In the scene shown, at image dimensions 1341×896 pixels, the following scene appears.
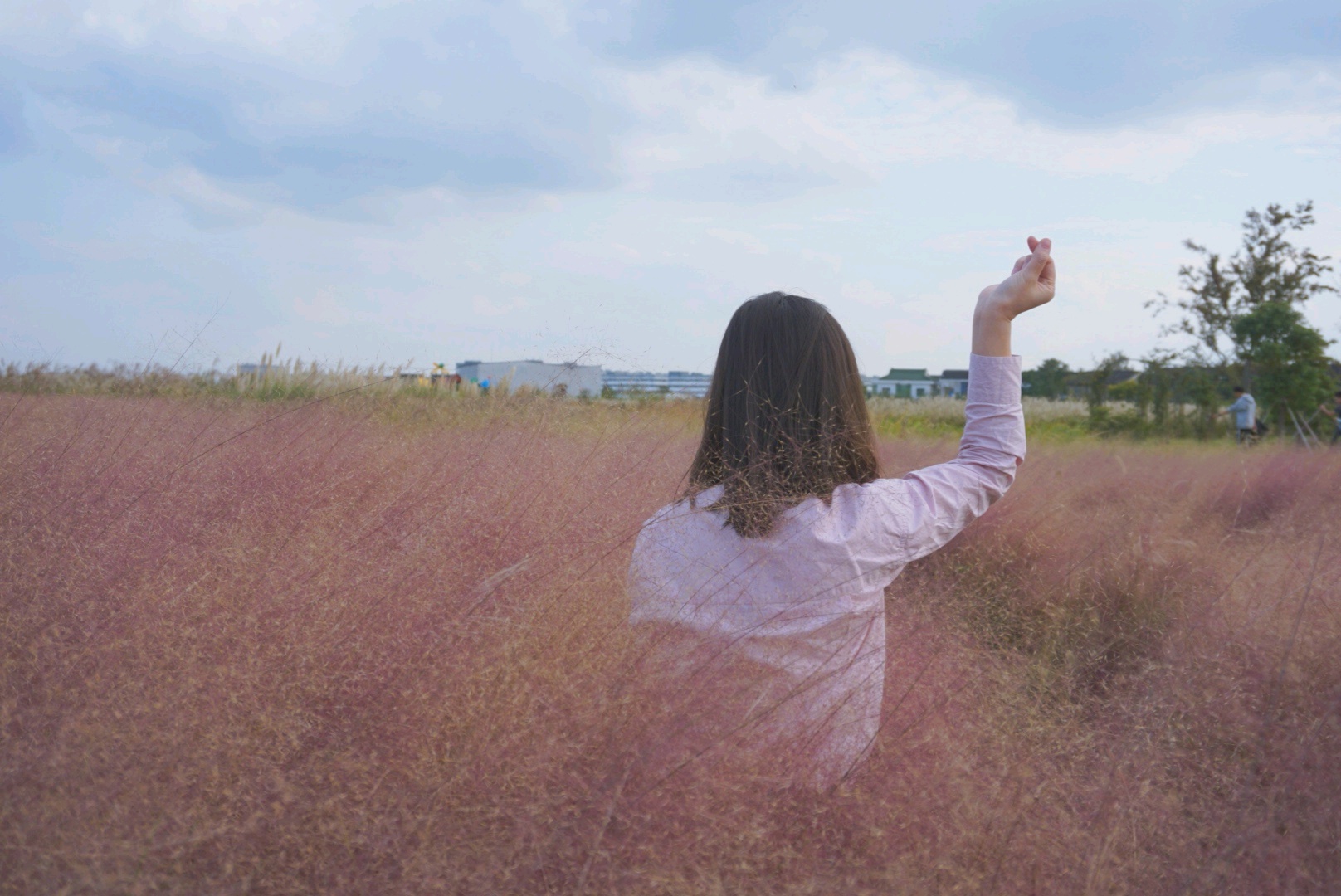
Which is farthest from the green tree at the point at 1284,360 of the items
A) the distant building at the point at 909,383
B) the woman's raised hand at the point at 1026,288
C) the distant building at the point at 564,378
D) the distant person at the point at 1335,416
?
the distant building at the point at 909,383

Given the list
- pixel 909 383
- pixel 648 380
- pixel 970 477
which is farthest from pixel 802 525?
pixel 909 383

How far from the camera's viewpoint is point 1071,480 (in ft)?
18.6

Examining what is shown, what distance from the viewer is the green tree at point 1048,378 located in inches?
1630

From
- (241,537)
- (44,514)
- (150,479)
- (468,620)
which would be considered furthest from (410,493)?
(468,620)

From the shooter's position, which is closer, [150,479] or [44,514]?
[44,514]

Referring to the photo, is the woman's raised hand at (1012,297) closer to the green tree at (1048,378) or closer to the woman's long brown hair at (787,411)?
the woman's long brown hair at (787,411)

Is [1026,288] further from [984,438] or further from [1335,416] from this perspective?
[1335,416]

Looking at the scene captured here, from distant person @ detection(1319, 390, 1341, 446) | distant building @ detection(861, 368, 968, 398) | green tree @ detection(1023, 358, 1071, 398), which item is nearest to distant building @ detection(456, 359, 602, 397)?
distant person @ detection(1319, 390, 1341, 446)

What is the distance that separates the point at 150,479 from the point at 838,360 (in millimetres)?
1964

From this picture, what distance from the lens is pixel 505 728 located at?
4.37 feet

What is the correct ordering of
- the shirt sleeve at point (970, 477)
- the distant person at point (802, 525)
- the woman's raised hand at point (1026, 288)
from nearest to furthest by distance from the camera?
1. the distant person at point (802, 525)
2. the shirt sleeve at point (970, 477)
3. the woman's raised hand at point (1026, 288)

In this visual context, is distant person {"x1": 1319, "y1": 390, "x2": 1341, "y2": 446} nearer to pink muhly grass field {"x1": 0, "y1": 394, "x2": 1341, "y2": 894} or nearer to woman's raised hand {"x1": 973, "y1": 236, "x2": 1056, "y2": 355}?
pink muhly grass field {"x1": 0, "y1": 394, "x2": 1341, "y2": 894}

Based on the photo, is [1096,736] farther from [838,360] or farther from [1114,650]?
[1114,650]

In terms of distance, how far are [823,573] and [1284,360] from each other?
52.9 ft
